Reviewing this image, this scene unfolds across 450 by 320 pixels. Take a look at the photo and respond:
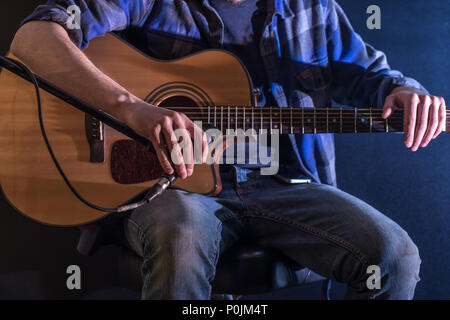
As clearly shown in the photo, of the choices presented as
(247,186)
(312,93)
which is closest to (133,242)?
(247,186)

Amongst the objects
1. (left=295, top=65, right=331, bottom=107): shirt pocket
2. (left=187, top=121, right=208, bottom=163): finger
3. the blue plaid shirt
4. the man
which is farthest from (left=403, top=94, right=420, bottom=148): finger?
(left=187, top=121, right=208, bottom=163): finger

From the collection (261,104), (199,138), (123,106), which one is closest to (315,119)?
(261,104)

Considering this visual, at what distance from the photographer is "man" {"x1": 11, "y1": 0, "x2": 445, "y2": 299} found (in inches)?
26.5

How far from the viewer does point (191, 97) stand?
901 millimetres

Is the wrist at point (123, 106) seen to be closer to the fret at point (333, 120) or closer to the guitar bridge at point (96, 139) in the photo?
the guitar bridge at point (96, 139)

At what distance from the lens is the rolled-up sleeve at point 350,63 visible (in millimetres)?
1055

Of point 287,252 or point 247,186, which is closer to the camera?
point 287,252

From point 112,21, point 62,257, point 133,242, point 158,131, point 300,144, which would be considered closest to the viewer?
point 158,131

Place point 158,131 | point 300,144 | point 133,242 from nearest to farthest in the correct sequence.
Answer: point 158,131 → point 133,242 → point 300,144

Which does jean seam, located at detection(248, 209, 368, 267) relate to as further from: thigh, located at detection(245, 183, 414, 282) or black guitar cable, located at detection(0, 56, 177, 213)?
black guitar cable, located at detection(0, 56, 177, 213)
